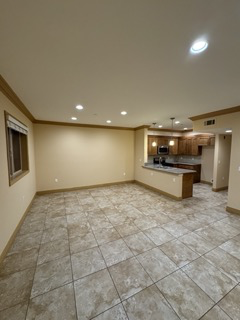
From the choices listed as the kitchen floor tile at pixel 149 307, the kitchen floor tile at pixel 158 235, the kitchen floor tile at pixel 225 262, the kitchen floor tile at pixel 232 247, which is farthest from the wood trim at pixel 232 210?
the kitchen floor tile at pixel 149 307

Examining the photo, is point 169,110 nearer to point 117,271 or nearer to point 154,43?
point 154,43

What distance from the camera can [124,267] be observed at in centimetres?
197

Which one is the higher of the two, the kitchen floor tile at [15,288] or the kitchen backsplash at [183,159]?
the kitchen backsplash at [183,159]

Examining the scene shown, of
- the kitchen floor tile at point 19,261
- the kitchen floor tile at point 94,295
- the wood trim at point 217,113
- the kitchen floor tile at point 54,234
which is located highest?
the wood trim at point 217,113

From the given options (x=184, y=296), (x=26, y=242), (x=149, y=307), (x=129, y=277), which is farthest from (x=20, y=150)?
(x=184, y=296)

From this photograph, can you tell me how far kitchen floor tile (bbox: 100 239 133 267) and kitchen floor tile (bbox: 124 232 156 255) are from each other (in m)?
0.09

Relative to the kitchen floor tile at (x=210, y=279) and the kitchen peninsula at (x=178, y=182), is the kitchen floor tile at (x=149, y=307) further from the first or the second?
the kitchen peninsula at (x=178, y=182)

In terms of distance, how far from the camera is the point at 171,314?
140 centimetres

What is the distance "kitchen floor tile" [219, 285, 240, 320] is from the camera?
140cm

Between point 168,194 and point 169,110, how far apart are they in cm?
279

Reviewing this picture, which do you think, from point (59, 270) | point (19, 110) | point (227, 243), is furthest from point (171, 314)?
point (19, 110)

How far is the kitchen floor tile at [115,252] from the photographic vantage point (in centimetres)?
211

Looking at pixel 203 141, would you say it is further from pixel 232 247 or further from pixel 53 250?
pixel 53 250

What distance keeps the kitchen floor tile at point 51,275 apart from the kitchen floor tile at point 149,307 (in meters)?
0.83
